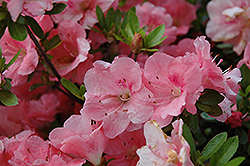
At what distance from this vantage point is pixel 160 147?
2.59ft

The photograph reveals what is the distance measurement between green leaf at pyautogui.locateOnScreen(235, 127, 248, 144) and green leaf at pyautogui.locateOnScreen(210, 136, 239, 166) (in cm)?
33

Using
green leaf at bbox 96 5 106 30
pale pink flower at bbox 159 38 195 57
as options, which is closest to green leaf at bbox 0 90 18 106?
green leaf at bbox 96 5 106 30

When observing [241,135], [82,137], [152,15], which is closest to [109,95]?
[82,137]

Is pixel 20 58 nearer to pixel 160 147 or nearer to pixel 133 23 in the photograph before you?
pixel 133 23

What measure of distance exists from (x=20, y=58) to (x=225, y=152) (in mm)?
841

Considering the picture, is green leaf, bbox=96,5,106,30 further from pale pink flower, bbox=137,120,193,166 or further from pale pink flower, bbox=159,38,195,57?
pale pink flower, bbox=137,120,193,166

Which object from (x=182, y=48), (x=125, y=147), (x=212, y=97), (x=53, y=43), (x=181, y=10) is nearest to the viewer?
(x=212, y=97)

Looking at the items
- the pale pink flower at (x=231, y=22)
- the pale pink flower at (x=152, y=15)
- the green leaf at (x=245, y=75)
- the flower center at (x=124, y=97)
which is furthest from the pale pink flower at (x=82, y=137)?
the pale pink flower at (x=231, y=22)

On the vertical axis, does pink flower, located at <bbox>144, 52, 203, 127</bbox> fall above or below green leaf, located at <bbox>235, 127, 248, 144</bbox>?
above

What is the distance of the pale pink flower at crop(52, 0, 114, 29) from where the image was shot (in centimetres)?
127

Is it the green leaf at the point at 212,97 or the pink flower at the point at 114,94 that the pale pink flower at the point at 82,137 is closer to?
the pink flower at the point at 114,94

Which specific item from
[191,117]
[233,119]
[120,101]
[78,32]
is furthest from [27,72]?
[233,119]

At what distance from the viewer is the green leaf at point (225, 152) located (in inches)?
32.3

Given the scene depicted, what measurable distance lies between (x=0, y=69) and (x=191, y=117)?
624mm
